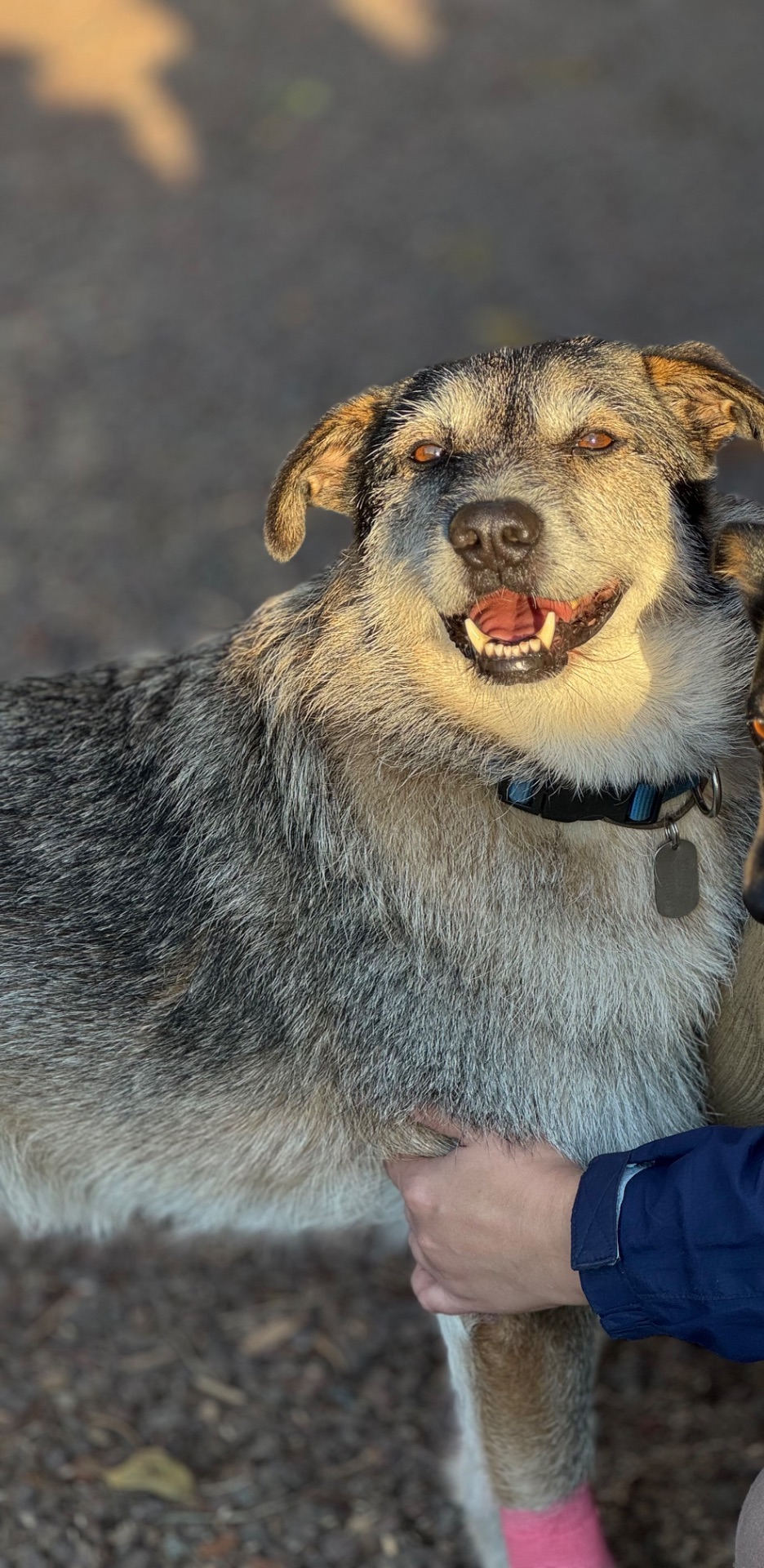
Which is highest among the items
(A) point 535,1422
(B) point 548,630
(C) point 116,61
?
(C) point 116,61

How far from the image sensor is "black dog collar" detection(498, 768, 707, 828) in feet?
8.43

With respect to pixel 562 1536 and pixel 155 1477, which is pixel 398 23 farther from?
pixel 562 1536

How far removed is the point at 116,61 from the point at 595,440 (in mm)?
7257

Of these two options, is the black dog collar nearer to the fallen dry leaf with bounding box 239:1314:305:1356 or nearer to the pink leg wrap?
the pink leg wrap

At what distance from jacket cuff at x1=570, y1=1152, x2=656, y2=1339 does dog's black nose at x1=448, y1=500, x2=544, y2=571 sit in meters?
0.98

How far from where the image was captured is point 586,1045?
2.61m

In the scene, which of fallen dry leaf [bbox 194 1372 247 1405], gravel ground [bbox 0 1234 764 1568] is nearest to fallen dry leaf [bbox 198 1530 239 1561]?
gravel ground [bbox 0 1234 764 1568]

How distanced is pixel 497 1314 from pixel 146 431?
4.76 meters

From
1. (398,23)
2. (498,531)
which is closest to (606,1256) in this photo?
(498,531)

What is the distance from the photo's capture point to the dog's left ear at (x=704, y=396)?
254 cm

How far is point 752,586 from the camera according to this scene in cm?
248

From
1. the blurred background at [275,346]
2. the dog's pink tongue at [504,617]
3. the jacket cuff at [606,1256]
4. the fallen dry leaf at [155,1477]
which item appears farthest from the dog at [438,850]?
the fallen dry leaf at [155,1477]

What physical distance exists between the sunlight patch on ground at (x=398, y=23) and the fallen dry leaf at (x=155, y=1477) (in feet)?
25.7

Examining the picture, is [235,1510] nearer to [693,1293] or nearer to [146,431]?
[693,1293]
